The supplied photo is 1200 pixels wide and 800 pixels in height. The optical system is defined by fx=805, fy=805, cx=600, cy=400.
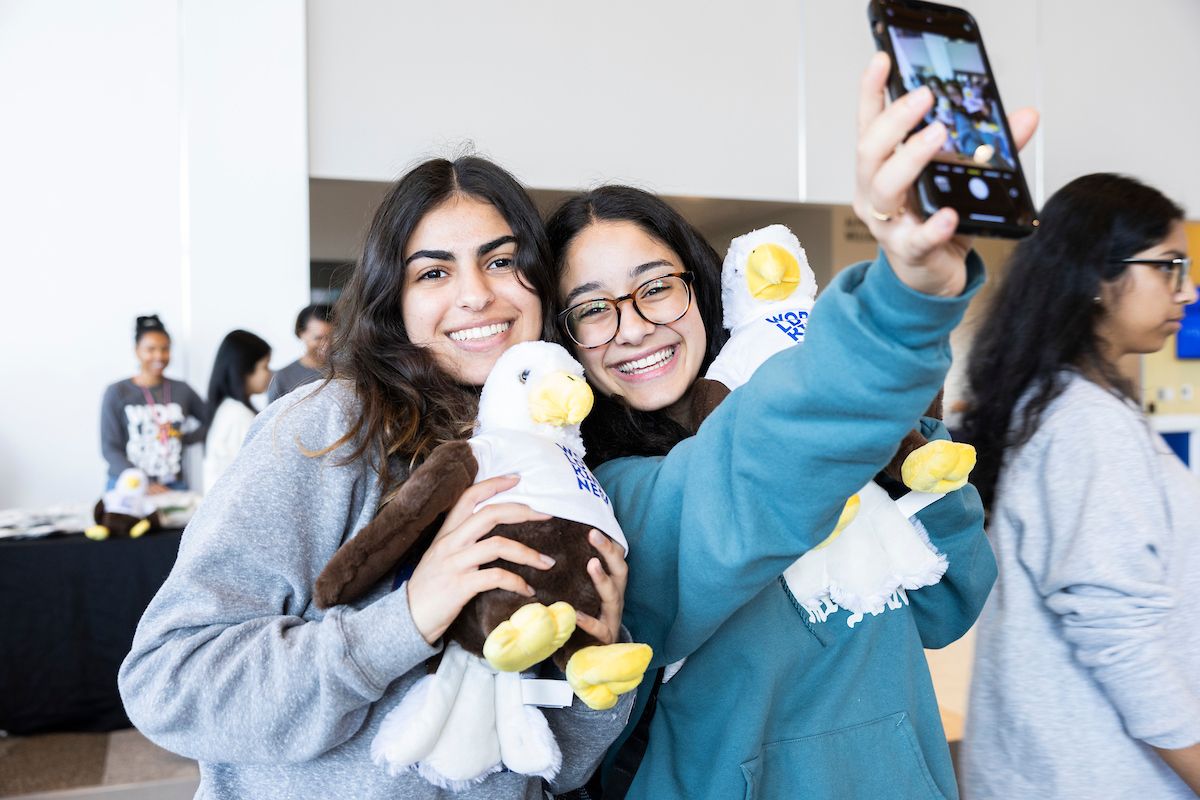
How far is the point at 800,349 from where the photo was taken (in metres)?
0.72

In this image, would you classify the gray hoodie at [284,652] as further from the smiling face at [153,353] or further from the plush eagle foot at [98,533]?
the smiling face at [153,353]

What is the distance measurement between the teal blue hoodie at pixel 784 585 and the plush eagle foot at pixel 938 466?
0.08 metres

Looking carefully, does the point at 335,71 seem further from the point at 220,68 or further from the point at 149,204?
the point at 149,204

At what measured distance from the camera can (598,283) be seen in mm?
1316

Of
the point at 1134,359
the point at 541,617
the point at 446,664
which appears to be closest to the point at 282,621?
the point at 446,664

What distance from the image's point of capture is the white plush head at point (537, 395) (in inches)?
37.6

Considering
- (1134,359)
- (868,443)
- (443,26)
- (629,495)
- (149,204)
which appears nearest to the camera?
(868,443)

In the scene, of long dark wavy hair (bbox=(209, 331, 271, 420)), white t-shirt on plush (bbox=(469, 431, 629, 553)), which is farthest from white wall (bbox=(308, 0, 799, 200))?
white t-shirt on plush (bbox=(469, 431, 629, 553))

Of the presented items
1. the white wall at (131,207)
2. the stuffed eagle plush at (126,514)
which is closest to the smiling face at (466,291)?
the stuffed eagle plush at (126,514)

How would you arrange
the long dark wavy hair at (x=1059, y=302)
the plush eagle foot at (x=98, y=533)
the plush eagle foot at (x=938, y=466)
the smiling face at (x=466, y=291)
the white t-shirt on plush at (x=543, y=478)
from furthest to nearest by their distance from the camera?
the plush eagle foot at (x=98, y=533) < the long dark wavy hair at (x=1059, y=302) < the smiling face at (x=466, y=291) < the plush eagle foot at (x=938, y=466) < the white t-shirt on plush at (x=543, y=478)

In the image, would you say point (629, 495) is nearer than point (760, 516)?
No

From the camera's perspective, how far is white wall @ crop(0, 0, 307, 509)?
4.27 meters

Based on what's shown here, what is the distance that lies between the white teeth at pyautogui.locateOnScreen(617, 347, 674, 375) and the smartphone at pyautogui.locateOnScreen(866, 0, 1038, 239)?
690 mm

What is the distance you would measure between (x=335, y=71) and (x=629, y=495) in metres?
4.36
